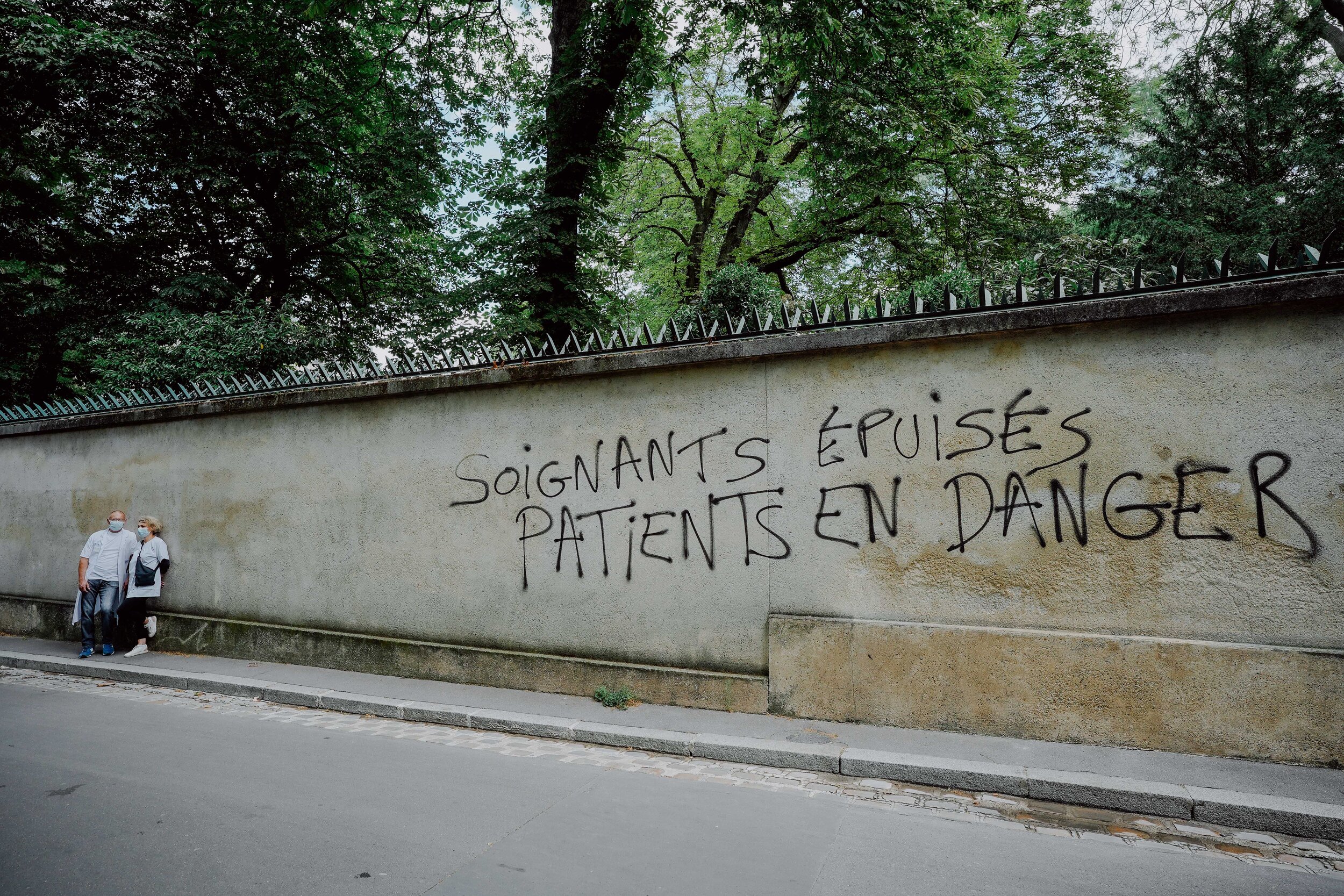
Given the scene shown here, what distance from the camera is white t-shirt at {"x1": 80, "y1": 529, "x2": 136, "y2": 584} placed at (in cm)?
852

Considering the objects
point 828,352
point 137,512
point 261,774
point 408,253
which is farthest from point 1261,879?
point 408,253

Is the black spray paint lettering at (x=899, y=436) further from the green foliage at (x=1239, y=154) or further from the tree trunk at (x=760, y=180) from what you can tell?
the green foliage at (x=1239, y=154)

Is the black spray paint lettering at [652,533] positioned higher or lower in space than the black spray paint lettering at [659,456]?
lower

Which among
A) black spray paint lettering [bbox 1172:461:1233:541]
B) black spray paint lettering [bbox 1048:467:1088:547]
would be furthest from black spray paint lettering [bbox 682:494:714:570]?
black spray paint lettering [bbox 1172:461:1233:541]

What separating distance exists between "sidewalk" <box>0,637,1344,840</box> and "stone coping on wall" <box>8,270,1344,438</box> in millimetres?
2809

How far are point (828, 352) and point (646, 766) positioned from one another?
330cm

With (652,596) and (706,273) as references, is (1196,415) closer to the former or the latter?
(652,596)

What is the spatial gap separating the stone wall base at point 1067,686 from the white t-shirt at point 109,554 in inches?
311

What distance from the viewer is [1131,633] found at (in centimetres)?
482

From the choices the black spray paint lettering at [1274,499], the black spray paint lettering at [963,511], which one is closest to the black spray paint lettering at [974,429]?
the black spray paint lettering at [963,511]

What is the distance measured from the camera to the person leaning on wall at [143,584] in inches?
337

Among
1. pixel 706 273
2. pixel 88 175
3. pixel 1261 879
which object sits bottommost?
pixel 1261 879

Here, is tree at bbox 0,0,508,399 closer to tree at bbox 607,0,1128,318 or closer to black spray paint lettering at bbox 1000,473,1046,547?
tree at bbox 607,0,1128,318

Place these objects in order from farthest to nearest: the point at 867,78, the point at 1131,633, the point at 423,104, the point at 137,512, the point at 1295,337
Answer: the point at 423,104, the point at 867,78, the point at 137,512, the point at 1131,633, the point at 1295,337
